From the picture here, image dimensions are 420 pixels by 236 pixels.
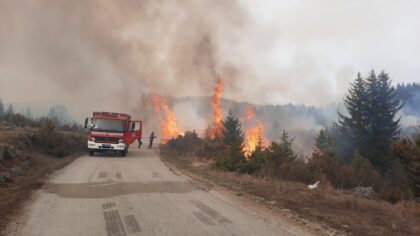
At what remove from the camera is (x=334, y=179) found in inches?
714

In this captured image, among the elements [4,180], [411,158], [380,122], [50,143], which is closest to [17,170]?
[4,180]

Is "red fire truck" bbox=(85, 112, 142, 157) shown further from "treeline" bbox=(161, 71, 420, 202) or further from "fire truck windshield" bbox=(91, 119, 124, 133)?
"treeline" bbox=(161, 71, 420, 202)

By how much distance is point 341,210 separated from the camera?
30.7 ft

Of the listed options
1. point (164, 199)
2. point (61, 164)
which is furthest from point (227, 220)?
point (61, 164)

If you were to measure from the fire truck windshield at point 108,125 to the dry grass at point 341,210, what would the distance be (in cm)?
1539

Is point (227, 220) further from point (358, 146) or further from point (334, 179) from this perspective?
point (358, 146)

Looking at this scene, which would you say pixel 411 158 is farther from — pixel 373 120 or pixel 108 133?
pixel 373 120

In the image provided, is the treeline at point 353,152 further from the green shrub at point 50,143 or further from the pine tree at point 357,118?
the green shrub at point 50,143

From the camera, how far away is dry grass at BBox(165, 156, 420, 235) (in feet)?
25.2

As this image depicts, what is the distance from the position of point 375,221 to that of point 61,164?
16.9 metres

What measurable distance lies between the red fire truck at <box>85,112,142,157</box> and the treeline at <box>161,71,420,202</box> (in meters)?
5.64

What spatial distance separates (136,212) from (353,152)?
38935 millimetres

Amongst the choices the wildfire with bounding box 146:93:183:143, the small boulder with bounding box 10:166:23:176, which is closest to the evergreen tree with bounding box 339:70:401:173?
the wildfire with bounding box 146:93:183:143

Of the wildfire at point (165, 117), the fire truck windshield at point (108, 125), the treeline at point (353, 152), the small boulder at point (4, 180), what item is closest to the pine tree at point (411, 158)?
the treeline at point (353, 152)
